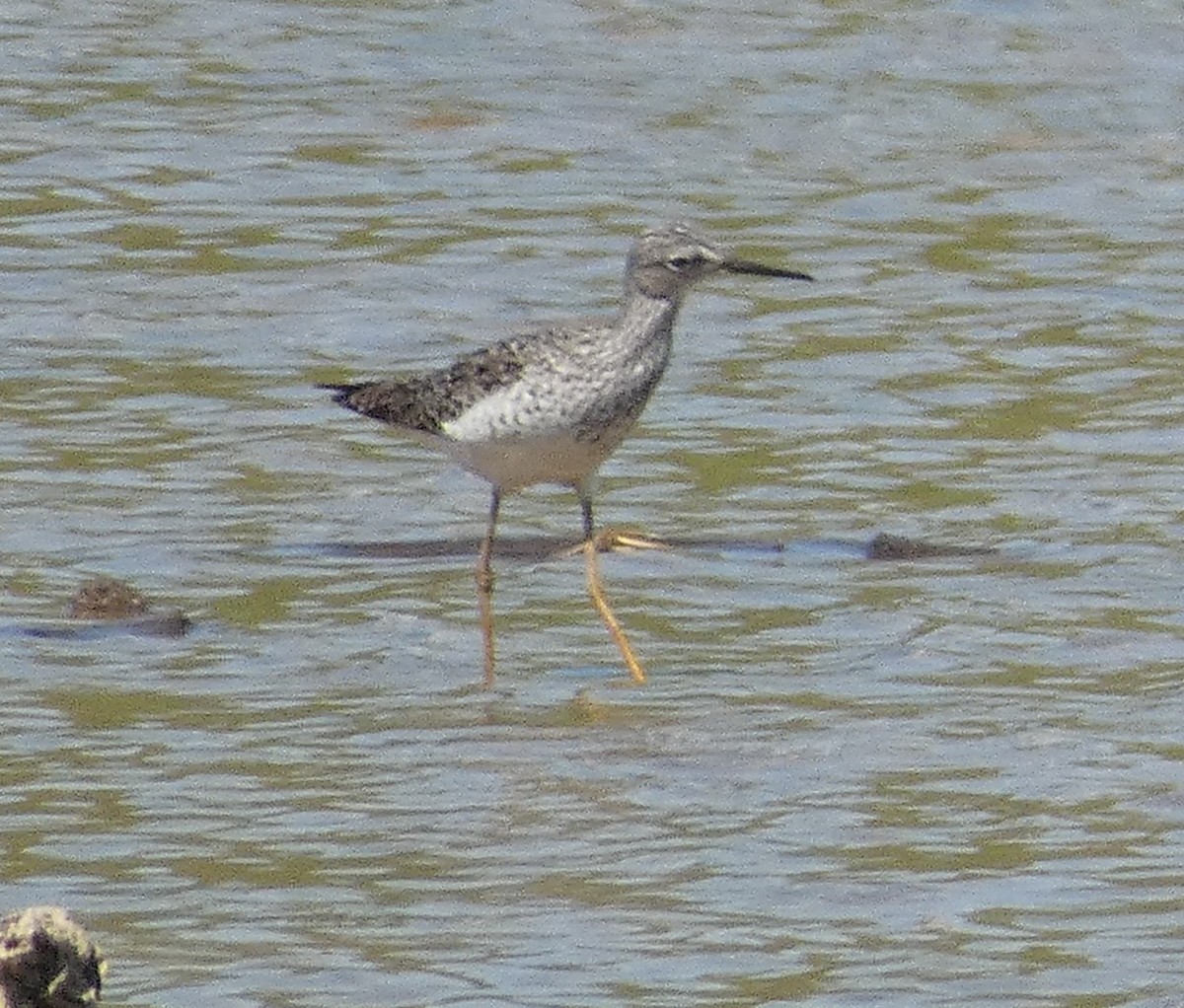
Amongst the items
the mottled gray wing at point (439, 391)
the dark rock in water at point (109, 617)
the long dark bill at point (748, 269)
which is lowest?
the dark rock in water at point (109, 617)

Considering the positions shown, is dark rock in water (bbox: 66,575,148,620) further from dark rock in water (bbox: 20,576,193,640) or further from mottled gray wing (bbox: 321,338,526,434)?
mottled gray wing (bbox: 321,338,526,434)

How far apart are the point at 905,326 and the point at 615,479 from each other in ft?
6.30

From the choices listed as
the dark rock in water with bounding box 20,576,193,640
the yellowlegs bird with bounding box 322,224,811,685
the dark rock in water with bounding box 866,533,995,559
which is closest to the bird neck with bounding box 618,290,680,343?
the yellowlegs bird with bounding box 322,224,811,685

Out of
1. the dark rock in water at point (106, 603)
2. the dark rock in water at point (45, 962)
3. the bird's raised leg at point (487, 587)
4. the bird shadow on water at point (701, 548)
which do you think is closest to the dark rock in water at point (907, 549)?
the bird shadow on water at point (701, 548)

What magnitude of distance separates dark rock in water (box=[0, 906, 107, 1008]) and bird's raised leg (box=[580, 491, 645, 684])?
11.1 ft

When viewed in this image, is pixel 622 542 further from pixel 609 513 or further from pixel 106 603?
pixel 106 603

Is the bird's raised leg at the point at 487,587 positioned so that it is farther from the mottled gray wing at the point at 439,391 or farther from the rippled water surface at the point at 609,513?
the mottled gray wing at the point at 439,391

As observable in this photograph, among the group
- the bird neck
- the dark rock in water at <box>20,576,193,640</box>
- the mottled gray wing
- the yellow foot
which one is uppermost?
the bird neck

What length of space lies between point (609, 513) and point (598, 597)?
3.44 feet

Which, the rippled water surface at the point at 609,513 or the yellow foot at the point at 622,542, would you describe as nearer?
the rippled water surface at the point at 609,513

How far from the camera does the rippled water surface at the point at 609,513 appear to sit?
6.41 m

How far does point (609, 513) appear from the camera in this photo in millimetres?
9625

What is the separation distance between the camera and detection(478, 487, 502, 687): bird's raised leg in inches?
329

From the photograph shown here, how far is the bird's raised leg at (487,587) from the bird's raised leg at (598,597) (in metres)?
0.25
